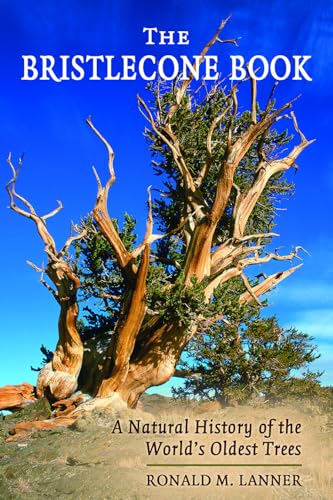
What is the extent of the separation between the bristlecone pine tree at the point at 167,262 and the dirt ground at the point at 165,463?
2.60 metres

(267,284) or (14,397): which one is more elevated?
(267,284)

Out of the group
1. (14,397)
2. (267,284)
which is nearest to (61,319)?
(14,397)

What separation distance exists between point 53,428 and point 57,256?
462cm

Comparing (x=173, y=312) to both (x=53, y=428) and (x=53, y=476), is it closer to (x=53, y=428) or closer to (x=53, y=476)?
(x=53, y=428)

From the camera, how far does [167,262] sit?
61.7ft

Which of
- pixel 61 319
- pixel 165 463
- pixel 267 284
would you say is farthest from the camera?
pixel 267 284

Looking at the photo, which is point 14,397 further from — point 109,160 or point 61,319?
point 109,160

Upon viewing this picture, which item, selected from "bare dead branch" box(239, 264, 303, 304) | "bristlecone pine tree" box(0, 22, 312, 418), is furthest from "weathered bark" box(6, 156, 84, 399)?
"bare dead branch" box(239, 264, 303, 304)

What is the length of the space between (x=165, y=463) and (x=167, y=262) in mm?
9388

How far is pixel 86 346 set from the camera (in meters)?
17.6

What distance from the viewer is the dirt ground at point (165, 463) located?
8.76 meters

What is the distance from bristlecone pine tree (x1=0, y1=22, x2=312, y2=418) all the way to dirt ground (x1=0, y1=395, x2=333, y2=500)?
2.60 m

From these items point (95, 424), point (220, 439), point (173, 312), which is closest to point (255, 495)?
point (220, 439)

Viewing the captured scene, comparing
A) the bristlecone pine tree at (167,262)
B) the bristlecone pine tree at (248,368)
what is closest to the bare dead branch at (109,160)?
the bristlecone pine tree at (167,262)
